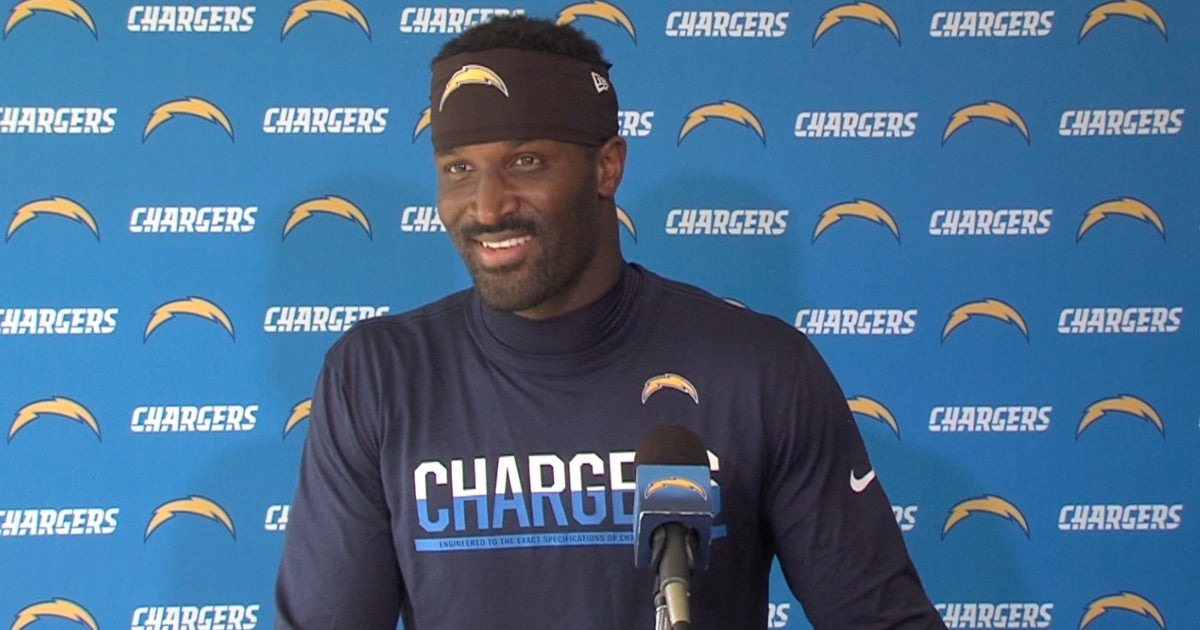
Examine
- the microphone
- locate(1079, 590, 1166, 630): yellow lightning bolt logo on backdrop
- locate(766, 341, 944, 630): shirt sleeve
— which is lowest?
the microphone

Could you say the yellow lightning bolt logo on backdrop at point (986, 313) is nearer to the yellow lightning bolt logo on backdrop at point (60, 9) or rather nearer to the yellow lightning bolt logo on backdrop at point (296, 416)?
the yellow lightning bolt logo on backdrop at point (296, 416)

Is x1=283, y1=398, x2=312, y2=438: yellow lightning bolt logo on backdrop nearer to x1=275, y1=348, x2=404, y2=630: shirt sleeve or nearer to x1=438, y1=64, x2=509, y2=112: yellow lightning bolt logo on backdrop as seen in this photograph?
x1=275, y1=348, x2=404, y2=630: shirt sleeve

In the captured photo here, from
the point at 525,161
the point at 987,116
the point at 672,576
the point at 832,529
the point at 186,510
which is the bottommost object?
the point at 672,576

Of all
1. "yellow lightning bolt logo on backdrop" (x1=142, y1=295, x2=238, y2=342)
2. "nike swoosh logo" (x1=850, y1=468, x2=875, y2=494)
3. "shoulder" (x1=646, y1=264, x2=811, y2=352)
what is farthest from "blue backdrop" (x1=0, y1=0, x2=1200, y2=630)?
"nike swoosh logo" (x1=850, y1=468, x2=875, y2=494)

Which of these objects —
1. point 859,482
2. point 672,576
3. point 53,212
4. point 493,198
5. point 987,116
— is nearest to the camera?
point 672,576

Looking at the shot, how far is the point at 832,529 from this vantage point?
1496 mm

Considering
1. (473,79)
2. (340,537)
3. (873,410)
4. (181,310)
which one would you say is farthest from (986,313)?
(181,310)

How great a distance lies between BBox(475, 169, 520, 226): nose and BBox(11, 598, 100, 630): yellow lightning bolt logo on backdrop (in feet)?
5.25

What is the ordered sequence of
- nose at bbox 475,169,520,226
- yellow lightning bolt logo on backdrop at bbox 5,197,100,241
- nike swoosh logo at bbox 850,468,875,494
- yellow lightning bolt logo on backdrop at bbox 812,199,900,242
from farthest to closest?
yellow lightning bolt logo on backdrop at bbox 812,199,900,242 → yellow lightning bolt logo on backdrop at bbox 5,197,100,241 → nike swoosh logo at bbox 850,468,875,494 → nose at bbox 475,169,520,226

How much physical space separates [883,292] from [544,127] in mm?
1299

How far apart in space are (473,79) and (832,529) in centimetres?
73

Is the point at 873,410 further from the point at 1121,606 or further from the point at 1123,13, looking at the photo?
the point at 1123,13

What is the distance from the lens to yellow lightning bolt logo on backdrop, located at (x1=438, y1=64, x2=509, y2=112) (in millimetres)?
1471

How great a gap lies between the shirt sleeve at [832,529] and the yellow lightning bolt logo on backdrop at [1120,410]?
1231 millimetres
